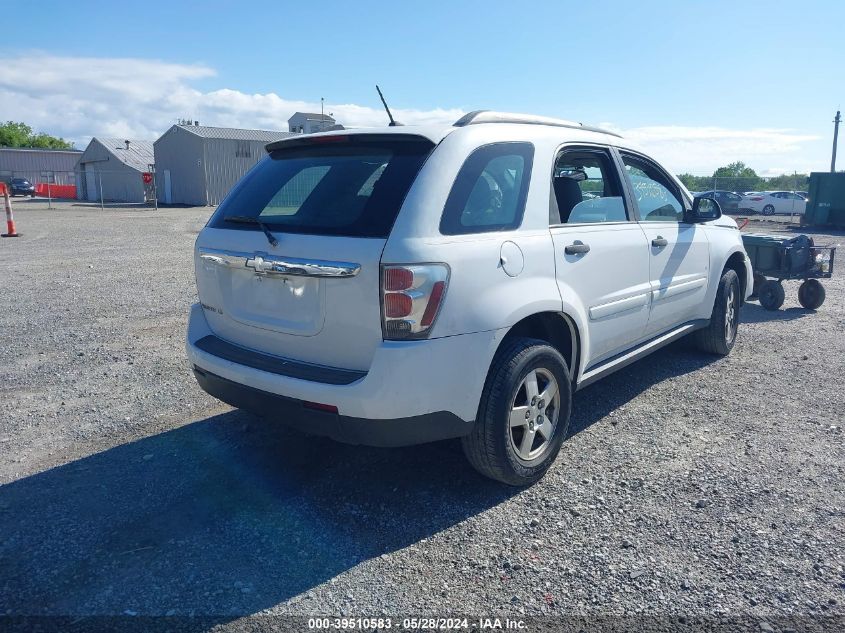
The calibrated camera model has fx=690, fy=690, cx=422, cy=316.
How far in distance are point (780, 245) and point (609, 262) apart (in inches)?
216

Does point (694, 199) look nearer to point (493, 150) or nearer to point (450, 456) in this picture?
point (493, 150)

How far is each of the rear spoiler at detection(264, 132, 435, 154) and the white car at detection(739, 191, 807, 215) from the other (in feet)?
125

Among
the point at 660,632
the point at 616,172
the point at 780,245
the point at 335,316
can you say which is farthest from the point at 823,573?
the point at 780,245

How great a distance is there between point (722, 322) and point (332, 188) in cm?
425

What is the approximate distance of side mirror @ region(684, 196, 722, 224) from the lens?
565cm

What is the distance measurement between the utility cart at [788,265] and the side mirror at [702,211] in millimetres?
3271

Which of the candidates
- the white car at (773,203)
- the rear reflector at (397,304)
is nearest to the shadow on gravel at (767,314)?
the rear reflector at (397,304)

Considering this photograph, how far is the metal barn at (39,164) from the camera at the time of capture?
62062mm

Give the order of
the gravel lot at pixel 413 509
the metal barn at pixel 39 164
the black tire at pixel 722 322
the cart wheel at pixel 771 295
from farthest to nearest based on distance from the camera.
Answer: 1. the metal barn at pixel 39 164
2. the cart wheel at pixel 771 295
3. the black tire at pixel 722 322
4. the gravel lot at pixel 413 509

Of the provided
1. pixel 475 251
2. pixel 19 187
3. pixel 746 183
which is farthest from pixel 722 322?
pixel 19 187

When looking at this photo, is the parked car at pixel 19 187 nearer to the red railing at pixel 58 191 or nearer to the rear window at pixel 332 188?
the red railing at pixel 58 191

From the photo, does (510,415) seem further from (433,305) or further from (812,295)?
(812,295)

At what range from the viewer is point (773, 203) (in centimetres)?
3728

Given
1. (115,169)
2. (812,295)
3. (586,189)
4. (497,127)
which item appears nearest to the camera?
(497,127)
